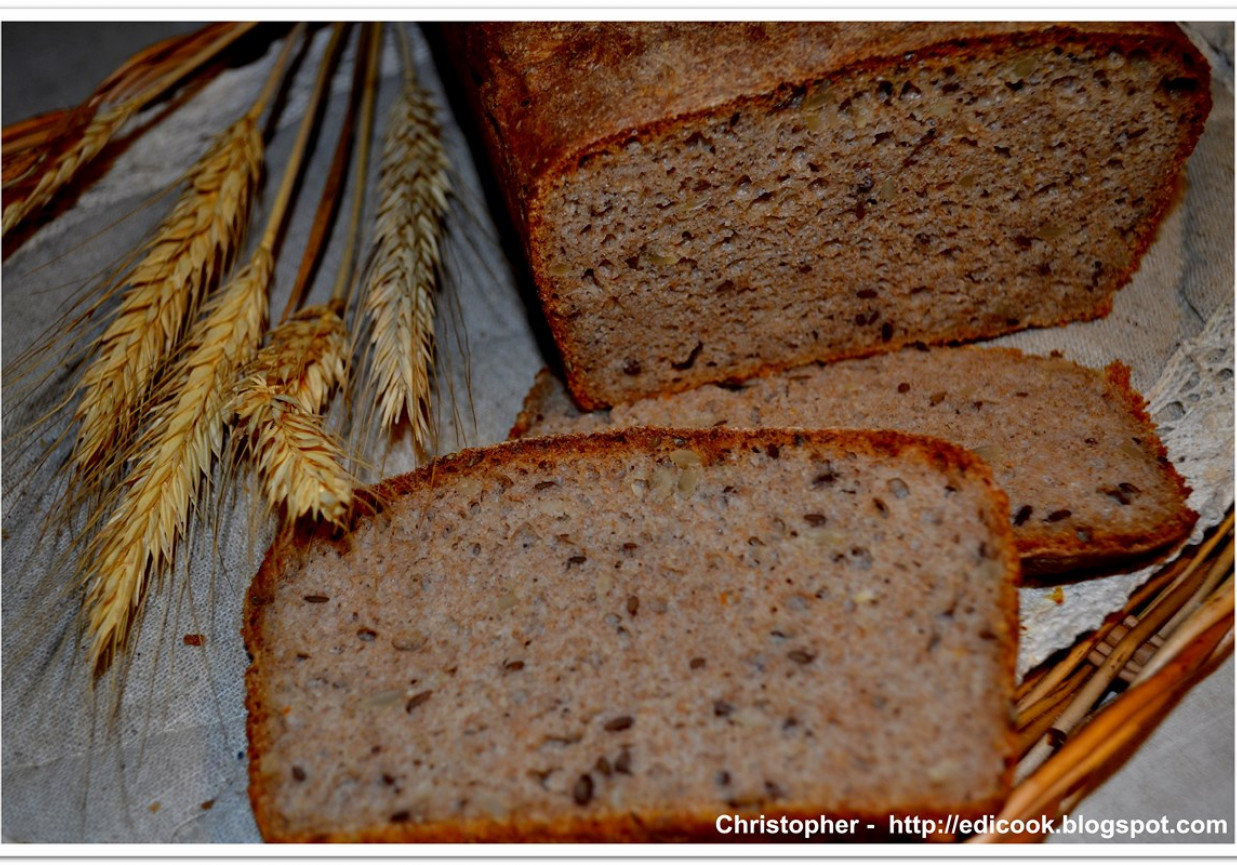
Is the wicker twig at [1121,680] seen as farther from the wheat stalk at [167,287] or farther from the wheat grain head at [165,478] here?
the wheat stalk at [167,287]

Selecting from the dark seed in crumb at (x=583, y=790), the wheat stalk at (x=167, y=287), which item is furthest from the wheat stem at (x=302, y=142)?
the dark seed in crumb at (x=583, y=790)

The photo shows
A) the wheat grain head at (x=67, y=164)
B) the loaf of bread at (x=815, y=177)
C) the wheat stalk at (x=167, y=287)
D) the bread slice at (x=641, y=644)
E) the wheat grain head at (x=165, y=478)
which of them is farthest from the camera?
the wheat grain head at (x=67, y=164)

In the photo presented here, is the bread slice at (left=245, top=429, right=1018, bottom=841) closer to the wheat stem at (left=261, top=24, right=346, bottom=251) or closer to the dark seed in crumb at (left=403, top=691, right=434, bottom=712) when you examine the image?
the dark seed in crumb at (left=403, top=691, right=434, bottom=712)

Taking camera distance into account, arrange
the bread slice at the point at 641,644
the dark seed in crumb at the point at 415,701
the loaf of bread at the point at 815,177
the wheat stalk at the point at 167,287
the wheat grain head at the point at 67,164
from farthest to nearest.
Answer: the wheat grain head at the point at 67,164, the wheat stalk at the point at 167,287, the loaf of bread at the point at 815,177, the dark seed in crumb at the point at 415,701, the bread slice at the point at 641,644

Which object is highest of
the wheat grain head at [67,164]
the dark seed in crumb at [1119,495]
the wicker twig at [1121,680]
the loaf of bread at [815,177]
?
the wheat grain head at [67,164]

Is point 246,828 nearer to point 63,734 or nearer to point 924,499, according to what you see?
point 63,734

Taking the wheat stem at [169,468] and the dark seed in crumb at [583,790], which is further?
the wheat stem at [169,468]

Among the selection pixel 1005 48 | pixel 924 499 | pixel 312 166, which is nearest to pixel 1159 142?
pixel 1005 48

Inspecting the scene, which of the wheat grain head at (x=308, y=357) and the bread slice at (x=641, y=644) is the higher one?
the wheat grain head at (x=308, y=357)

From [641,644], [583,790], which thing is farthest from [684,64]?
[583,790]
